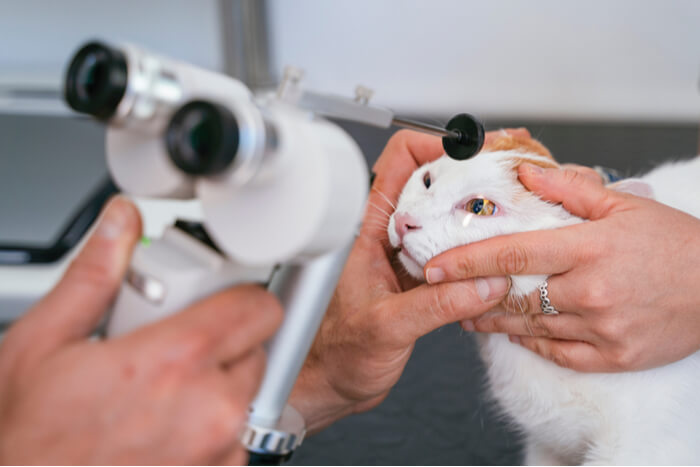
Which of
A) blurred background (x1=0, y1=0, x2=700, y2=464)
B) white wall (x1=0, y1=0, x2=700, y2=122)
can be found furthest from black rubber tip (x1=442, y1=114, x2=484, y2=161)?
white wall (x1=0, y1=0, x2=700, y2=122)

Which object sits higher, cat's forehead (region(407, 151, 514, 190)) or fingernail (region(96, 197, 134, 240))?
cat's forehead (region(407, 151, 514, 190))

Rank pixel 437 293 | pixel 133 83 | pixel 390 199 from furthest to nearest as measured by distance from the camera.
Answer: pixel 390 199 → pixel 437 293 → pixel 133 83

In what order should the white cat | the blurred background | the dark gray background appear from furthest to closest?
the blurred background, the dark gray background, the white cat

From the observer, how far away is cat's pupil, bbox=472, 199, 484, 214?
528 millimetres

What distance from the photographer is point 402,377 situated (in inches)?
30.4

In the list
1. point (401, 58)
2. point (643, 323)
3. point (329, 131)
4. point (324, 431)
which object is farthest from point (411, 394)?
point (401, 58)

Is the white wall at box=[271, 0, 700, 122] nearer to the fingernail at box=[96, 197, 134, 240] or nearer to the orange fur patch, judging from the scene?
the orange fur patch

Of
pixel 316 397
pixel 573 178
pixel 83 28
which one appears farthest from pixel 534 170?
pixel 83 28

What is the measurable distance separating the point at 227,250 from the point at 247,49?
1.31m

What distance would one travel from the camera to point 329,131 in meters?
0.24

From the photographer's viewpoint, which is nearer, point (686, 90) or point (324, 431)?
point (324, 431)

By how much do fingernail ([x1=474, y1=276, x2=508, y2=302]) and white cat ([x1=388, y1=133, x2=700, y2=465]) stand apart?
0.07 feet

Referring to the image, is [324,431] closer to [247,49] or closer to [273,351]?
[273,351]

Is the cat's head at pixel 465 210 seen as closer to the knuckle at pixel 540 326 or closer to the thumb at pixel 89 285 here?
the knuckle at pixel 540 326
